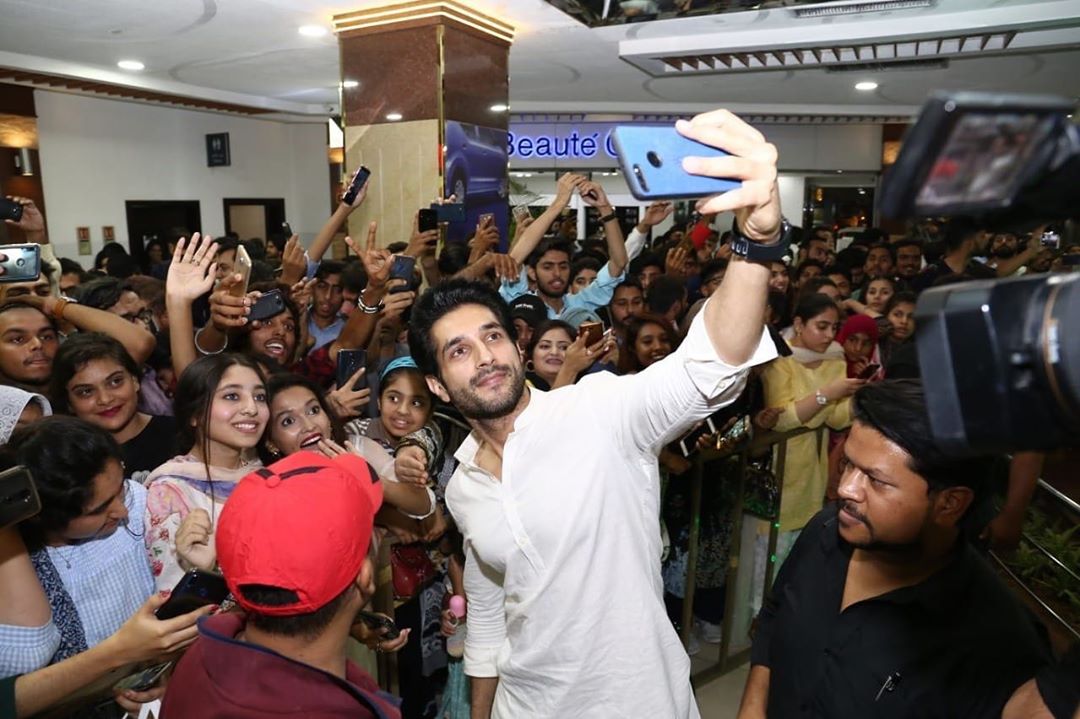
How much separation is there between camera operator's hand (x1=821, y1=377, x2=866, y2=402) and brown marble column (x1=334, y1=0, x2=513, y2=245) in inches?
123

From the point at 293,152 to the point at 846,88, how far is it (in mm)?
8941

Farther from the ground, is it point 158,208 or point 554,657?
point 158,208

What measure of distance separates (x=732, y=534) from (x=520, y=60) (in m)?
5.34

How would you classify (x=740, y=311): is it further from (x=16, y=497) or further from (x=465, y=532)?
(x=16, y=497)

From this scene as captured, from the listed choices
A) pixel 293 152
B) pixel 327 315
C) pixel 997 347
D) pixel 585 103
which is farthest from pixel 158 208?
pixel 997 347

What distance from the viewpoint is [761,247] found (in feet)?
3.38

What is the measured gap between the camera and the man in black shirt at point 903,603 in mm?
1299

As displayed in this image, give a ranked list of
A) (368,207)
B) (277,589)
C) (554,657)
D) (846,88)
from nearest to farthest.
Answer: (277,589)
(554,657)
(368,207)
(846,88)

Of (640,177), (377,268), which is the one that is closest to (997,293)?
(640,177)

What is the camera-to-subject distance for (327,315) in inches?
157

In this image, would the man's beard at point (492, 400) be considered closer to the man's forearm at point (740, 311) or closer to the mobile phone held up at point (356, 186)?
the man's forearm at point (740, 311)

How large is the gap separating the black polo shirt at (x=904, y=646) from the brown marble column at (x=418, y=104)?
418 cm

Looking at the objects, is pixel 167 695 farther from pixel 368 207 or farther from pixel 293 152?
pixel 293 152

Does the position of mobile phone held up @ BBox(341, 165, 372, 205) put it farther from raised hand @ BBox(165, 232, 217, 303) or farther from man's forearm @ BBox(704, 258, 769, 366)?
man's forearm @ BBox(704, 258, 769, 366)
